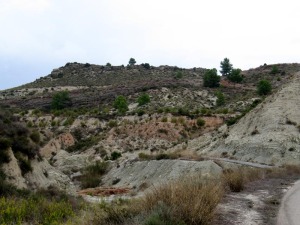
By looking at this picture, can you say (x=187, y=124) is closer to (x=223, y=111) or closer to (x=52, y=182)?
(x=223, y=111)

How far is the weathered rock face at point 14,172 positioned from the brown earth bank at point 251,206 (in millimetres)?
11830

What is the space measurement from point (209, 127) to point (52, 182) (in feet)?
147

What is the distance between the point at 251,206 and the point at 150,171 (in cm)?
2613

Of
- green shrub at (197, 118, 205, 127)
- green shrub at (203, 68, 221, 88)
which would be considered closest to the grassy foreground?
green shrub at (197, 118, 205, 127)

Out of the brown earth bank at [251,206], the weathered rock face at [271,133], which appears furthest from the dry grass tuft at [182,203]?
the weathered rock face at [271,133]

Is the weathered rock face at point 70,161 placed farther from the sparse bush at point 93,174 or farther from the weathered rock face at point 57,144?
the sparse bush at point 93,174

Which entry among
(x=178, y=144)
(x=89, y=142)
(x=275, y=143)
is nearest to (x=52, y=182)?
(x=275, y=143)

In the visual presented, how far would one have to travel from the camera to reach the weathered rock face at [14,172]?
23048 millimetres

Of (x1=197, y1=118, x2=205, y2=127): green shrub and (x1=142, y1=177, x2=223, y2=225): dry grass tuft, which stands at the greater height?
(x1=142, y1=177, x2=223, y2=225): dry grass tuft

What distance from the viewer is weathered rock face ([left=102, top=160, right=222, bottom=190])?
34138 millimetres

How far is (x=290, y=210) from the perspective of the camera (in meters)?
13.6

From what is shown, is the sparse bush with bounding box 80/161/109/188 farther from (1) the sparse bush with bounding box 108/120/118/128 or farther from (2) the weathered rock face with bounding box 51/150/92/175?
(1) the sparse bush with bounding box 108/120/118/128

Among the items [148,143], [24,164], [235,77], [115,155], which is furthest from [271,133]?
[235,77]

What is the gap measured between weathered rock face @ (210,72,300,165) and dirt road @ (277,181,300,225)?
949 inches
